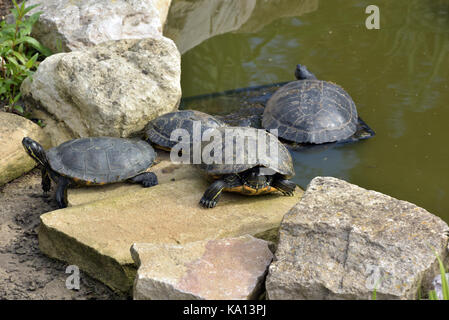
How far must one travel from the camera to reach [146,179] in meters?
4.61

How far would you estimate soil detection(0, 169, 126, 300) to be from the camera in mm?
3689

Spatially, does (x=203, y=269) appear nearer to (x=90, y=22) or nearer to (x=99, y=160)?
(x=99, y=160)

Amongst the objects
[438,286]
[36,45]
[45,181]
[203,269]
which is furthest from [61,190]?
[438,286]

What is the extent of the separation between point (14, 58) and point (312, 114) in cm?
317

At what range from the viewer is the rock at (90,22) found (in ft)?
20.1

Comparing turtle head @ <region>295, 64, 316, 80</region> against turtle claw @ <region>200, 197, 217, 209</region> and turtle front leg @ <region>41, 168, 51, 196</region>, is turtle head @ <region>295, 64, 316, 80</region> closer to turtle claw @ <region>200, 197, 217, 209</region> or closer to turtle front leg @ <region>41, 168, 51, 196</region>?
turtle claw @ <region>200, 197, 217, 209</region>

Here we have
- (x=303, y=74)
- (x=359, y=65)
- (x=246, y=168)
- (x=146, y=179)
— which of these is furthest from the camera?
(x=359, y=65)

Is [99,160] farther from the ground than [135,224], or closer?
farther from the ground

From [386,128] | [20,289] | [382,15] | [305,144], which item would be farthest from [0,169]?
[382,15]

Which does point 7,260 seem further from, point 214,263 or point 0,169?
point 214,263

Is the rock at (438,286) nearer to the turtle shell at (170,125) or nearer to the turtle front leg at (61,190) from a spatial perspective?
the turtle shell at (170,125)

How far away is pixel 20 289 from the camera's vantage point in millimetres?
3697

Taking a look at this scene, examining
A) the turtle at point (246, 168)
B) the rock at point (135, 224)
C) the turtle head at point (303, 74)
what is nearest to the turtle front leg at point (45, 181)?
the rock at point (135, 224)

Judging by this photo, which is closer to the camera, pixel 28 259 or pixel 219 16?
pixel 28 259
